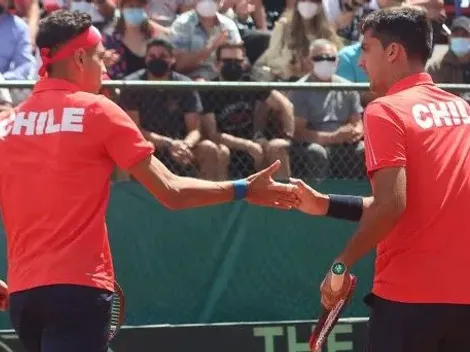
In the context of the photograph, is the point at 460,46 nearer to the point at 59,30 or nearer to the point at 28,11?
the point at 28,11

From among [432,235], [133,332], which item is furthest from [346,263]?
[133,332]

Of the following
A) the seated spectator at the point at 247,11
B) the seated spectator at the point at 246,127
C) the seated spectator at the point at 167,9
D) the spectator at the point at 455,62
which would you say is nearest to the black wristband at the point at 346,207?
the seated spectator at the point at 246,127

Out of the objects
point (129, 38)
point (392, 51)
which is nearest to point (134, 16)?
point (129, 38)

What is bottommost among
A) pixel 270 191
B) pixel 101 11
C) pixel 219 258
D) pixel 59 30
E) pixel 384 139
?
pixel 219 258

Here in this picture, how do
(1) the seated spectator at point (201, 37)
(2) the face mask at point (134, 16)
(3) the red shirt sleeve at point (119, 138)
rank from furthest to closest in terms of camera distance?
(2) the face mask at point (134, 16), (1) the seated spectator at point (201, 37), (3) the red shirt sleeve at point (119, 138)

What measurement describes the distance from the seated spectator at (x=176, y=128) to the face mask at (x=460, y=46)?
2666 millimetres

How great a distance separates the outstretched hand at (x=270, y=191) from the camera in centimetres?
519

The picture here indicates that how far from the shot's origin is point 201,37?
9.88 meters

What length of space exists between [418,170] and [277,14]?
704 centimetres

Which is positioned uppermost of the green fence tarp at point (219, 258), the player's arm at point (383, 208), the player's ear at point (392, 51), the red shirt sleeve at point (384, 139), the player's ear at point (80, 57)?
the player's ear at point (80, 57)

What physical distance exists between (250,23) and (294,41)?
4.25ft

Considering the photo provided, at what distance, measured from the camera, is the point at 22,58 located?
9.17 metres

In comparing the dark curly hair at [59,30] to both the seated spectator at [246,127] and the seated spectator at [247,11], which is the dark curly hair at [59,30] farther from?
the seated spectator at [247,11]

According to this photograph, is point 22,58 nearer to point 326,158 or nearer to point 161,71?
point 161,71
